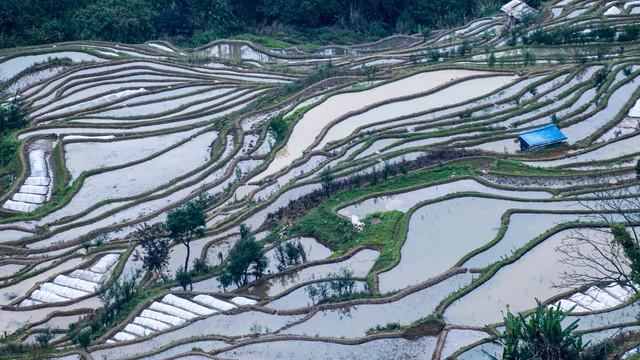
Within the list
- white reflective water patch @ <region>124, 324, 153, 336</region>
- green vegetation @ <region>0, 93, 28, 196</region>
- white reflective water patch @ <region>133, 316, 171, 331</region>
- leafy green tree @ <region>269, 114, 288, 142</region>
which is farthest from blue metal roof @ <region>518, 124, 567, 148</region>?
green vegetation @ <region>0, 93, 28, 196</region>

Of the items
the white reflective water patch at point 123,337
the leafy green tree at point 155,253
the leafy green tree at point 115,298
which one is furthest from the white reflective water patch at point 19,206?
the white reflective water patch at point 123,337

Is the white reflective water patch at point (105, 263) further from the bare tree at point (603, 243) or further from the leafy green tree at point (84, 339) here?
the bare tree at point (603, 243)

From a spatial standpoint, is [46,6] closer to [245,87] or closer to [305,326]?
[245,87]

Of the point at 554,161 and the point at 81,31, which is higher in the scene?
the point at 81,31

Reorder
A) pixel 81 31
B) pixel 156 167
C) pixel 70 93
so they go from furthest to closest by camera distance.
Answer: pixel 81 31 < pixel 70 93 < pixel 156 167

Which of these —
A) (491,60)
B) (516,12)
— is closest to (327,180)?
(491,60)

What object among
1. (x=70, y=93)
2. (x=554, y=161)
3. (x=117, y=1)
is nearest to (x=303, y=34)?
(x=117, y=1)

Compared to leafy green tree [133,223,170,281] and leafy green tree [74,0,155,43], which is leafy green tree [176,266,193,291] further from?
leafy green tree [74,0,155,43]

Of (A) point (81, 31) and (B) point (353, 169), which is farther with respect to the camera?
(A) point (81, 31)
